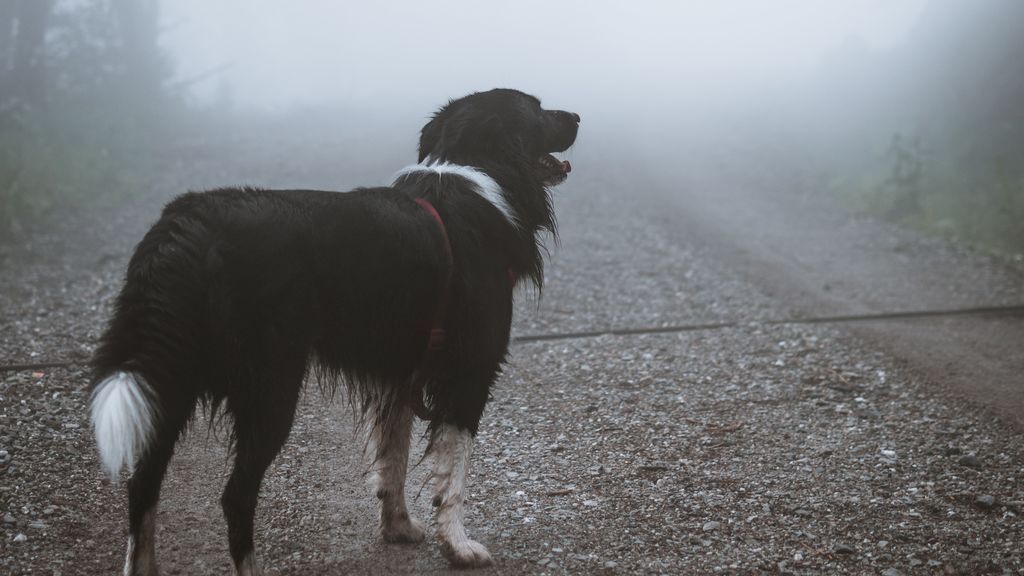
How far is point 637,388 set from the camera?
578 cm

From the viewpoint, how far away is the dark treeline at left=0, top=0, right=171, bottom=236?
39.6 ft

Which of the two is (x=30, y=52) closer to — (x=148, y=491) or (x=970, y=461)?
(x=148, y=491)

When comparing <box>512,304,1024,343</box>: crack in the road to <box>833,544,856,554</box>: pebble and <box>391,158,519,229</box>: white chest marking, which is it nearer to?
<box>391,158,519,229</box>: white chest marking

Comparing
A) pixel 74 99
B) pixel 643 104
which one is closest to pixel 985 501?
pixel 74 99

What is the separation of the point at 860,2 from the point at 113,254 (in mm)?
26802

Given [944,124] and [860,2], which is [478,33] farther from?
[944,124]

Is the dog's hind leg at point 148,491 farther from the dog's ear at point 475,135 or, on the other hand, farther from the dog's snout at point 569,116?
the dog's snout at point 569,116

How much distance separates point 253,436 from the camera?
116 inches

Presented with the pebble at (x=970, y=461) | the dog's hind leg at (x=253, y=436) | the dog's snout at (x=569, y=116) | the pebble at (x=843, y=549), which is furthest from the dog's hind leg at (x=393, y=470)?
the pebble at (x=970, y=461)

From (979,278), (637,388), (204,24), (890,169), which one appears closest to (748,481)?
(637,388)

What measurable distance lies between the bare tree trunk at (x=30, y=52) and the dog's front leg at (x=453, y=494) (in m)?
14.2

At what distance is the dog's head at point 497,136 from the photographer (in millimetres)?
3766

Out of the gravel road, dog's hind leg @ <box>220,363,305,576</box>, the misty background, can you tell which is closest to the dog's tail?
dog's hind leg @ <box>220,363,305,576</box>

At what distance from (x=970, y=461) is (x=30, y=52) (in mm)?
16228
